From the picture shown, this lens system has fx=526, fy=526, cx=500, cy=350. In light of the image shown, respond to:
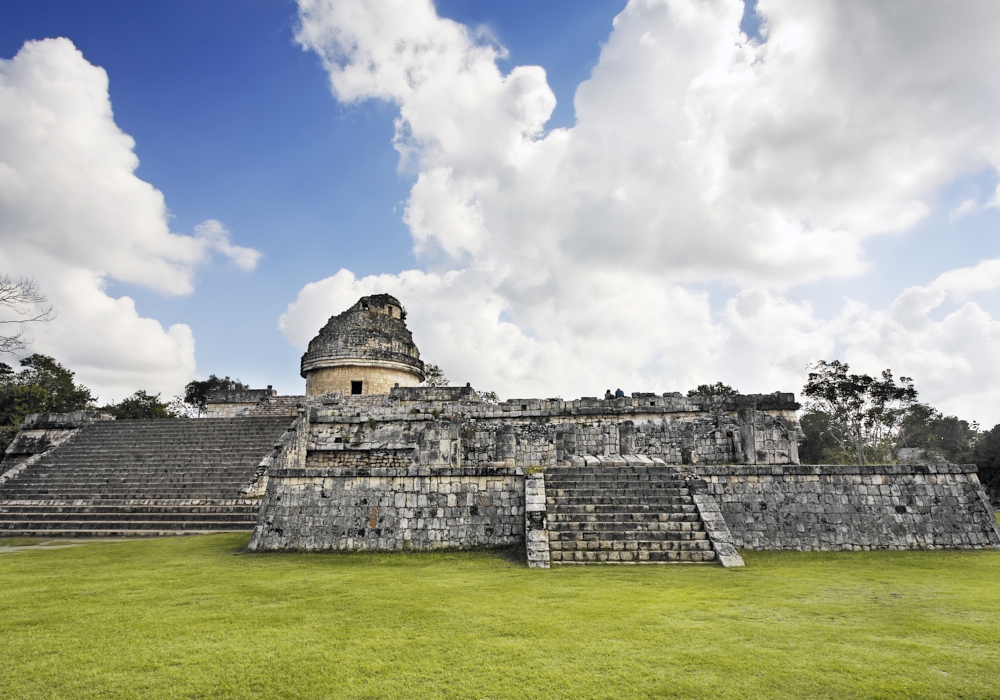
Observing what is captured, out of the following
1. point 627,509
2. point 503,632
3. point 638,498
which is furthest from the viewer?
point 638,498

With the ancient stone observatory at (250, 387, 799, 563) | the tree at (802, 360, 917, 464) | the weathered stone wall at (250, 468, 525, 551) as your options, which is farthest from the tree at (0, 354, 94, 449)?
the tree at (802, 360, 917, 464)

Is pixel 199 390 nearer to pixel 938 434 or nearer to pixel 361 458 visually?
pixel 361 458

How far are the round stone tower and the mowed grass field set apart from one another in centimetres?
1518

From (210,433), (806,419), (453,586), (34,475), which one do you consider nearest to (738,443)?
(453,586)

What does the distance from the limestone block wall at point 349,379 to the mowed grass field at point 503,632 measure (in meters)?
15.0

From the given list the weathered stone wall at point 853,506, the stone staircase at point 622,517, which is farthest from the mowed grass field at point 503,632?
the weathered stone wall at point 853,506

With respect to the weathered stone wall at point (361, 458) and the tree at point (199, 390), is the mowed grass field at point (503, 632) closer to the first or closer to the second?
the weathered stone wall at point (361, 458)

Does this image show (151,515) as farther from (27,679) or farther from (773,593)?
(773,593)

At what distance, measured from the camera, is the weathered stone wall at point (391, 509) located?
9.65 m

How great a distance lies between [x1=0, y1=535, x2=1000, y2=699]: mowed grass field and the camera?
3.55 metres

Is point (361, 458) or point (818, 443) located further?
point (818, 443)

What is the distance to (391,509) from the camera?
32.3 feet

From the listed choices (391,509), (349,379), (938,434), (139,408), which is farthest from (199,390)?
(938,434)

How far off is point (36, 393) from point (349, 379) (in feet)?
50.5
